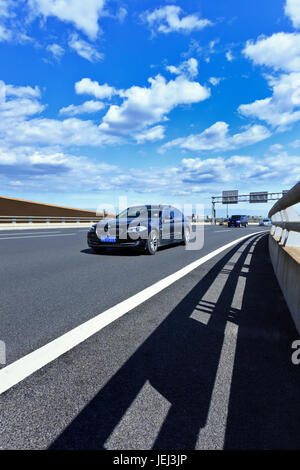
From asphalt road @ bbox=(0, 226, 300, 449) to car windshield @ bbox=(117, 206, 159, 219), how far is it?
500 cm

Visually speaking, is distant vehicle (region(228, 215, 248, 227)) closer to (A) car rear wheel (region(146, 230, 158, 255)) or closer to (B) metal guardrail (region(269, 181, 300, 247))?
(A) car rear wheel (region(146, 230, 158, 255))

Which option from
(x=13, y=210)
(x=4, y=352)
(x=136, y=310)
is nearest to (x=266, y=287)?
(x=136, y=310)

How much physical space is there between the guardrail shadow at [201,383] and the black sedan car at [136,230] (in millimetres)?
4586

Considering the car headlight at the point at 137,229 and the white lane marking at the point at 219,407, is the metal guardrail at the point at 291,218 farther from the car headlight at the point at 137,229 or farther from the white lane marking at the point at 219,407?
the car headlight at the point at 137,229

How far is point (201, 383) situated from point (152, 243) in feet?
21.4

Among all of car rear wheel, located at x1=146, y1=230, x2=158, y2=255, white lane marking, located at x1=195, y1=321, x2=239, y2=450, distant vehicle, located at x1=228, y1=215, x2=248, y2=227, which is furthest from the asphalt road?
distant vehicle, located at x1=228, y1=215, x2=248, y2=227

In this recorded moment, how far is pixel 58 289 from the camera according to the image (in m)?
4.38

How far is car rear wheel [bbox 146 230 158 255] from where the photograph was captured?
8.21 m

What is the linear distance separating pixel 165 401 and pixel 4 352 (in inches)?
57.2

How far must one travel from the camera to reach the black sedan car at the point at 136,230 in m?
7.98

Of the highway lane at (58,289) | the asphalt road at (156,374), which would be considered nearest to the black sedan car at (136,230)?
the highway lane at (58,289)

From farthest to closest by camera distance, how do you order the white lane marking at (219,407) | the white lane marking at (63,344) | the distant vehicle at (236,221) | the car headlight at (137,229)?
the distant vehicle at (236,221) < the car headlight at (137,229) < the white lane marking at (63,344) < the white lane marking at (219,407)

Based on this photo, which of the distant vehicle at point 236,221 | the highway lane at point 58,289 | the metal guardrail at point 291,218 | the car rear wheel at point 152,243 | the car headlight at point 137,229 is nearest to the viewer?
the highway lane at point 58,289

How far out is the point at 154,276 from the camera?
542 cm
